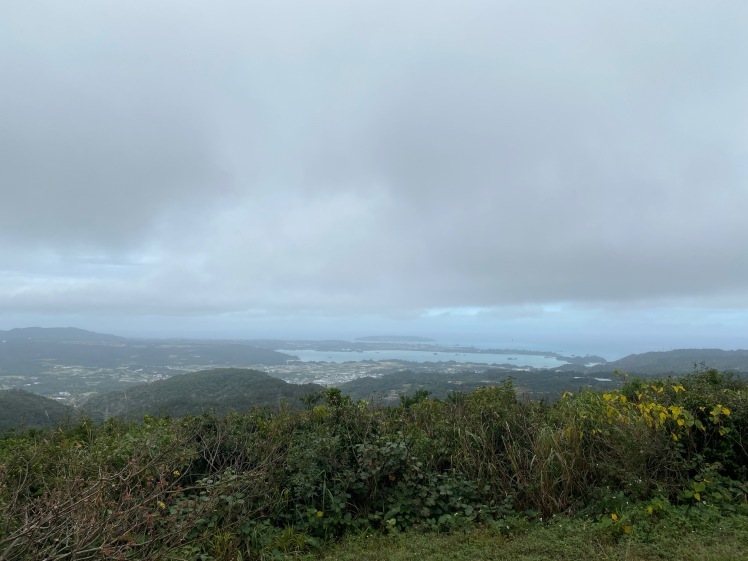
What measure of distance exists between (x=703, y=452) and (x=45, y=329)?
234 feet

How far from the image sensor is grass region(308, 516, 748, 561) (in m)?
3.59

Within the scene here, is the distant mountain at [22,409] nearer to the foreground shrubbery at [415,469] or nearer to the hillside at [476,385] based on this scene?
the foreground shrubbery at [415,469]

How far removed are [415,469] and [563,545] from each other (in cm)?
167

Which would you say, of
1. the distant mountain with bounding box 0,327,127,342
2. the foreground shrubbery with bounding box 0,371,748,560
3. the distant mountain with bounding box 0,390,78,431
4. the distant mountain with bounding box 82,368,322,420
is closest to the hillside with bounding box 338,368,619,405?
the foreground shrubbery with bounding box 0,371,748,560

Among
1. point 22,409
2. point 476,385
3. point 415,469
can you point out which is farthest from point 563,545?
point 22,409

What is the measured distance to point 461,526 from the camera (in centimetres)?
434

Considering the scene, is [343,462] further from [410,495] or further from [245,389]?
[245,389]

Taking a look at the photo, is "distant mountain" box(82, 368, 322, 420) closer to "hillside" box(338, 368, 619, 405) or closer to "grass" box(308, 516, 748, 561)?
"hillside" box(338, 368, 619, 405)

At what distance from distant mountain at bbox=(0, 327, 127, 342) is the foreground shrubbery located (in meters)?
54.3

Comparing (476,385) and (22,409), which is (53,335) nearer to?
(22,409)

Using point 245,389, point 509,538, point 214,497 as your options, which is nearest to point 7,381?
point 245,389

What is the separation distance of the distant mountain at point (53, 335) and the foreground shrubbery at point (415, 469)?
2139 inches

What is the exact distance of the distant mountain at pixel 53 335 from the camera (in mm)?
48688

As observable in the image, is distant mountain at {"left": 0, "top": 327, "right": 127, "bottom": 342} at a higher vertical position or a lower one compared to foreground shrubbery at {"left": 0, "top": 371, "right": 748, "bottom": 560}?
lower
